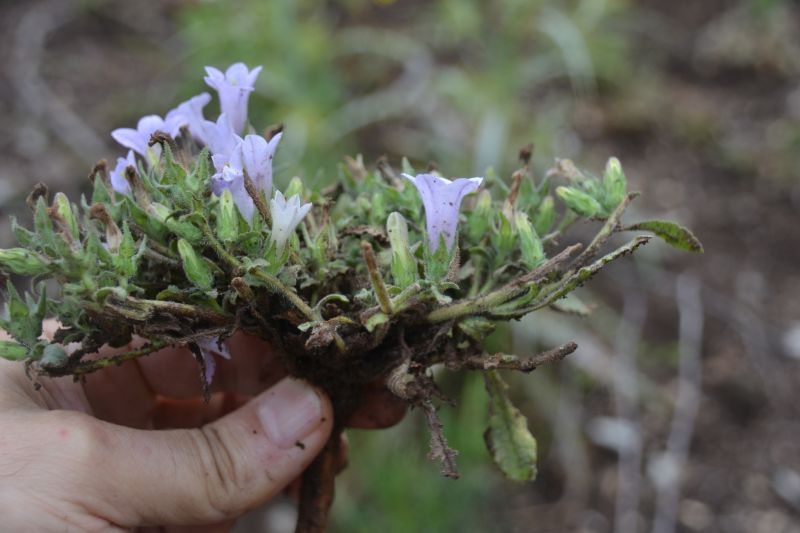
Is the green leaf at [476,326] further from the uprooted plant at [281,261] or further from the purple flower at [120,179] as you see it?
the purple flower at [120,179]

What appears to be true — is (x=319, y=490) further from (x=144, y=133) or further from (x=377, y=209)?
(x=144, y=133)

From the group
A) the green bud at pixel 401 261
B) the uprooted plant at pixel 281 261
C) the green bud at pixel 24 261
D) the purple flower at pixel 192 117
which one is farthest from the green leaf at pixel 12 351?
the green bud at pixel 401 261

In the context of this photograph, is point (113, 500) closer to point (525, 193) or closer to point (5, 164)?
point (525, 193)

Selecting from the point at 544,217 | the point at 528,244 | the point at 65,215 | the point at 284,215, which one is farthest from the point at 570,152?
the point at 65,215

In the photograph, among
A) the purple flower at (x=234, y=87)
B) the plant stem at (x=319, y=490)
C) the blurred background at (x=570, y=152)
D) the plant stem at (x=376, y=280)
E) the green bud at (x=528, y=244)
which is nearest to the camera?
the plant stem at (x=376, y=280)

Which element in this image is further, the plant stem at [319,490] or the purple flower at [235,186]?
the plant stem at [319,490]

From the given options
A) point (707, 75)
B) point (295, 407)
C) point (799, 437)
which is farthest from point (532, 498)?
point (707, 75)

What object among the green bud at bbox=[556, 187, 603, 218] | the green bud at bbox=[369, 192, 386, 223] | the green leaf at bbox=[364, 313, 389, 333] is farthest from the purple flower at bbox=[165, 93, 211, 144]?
the green bud at bbox=[556, 187, 603, 218]
